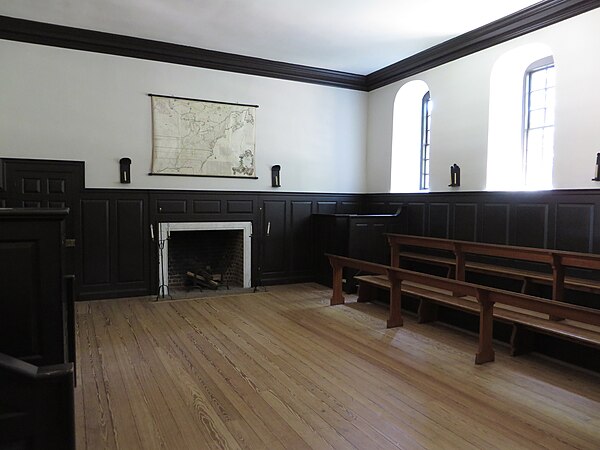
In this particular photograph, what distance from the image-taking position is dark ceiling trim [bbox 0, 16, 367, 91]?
16.8ft

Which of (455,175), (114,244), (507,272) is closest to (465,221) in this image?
(455,175)

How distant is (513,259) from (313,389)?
2.77m

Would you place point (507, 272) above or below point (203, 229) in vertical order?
below

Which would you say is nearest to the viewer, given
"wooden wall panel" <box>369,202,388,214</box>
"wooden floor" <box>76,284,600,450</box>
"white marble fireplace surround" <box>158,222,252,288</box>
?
"wooden floor" <box>76,284,600,450</box>

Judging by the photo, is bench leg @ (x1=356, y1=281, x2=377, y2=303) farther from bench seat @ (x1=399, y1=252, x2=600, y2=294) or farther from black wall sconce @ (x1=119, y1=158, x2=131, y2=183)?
black wall sconce @ (x1=119, y1=158, x2=131, y2=183)

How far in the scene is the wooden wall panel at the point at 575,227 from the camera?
167 inches

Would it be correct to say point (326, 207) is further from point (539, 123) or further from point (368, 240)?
point (539, 123)

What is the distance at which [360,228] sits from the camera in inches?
240

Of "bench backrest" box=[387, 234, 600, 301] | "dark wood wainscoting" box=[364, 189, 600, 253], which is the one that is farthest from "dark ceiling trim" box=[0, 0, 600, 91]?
"bench backrest" box=[387, 234, 600, 301]

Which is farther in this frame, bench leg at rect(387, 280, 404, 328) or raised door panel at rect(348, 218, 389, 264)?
raised door panel at rect(348, 218, 389, 264)

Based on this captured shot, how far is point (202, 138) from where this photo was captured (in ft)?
19.9

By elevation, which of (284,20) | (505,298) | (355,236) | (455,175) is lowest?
(505,298)

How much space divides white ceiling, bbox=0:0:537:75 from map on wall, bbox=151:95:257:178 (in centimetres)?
78

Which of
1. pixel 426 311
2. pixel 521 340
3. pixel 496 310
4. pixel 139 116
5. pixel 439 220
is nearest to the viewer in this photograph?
pixel 521 340
